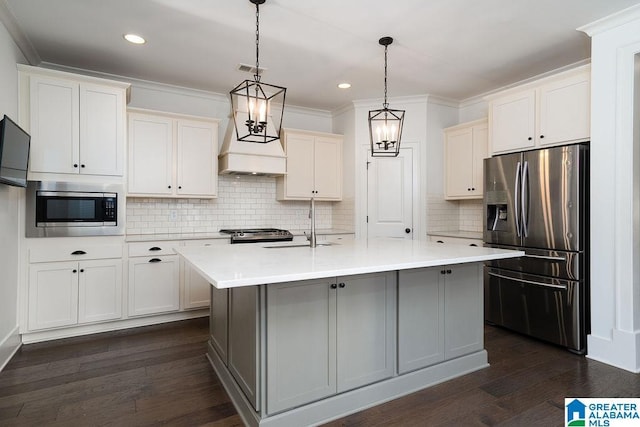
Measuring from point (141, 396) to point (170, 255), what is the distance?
176cm

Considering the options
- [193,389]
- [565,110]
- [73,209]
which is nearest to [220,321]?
[193,389]

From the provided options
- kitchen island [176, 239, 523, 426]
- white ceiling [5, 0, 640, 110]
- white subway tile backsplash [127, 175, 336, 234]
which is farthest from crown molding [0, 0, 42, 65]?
kitchen island [176, 239, 523, 426]

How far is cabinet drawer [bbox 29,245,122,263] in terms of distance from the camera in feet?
10.8

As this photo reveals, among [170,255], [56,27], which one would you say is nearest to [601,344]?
[170,255]

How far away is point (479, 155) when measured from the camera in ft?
14.6

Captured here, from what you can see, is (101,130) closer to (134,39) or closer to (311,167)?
(134,39)

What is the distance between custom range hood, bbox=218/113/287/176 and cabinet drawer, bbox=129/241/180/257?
1.17 metres

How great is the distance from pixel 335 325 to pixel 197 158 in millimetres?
2992

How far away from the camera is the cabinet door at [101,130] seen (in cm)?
345

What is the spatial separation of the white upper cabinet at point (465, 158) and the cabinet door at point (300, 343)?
3.13 m

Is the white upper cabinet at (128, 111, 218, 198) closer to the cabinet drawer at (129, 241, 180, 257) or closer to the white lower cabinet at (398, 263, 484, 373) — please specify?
the cabinet drawer at (129, 241, 180, 257)

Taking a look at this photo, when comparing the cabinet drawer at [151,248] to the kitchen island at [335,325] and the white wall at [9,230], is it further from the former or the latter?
the kitchen island at [335,325]

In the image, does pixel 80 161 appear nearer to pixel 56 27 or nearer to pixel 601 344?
pixel 56 27

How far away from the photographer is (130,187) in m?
3.99
